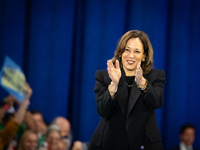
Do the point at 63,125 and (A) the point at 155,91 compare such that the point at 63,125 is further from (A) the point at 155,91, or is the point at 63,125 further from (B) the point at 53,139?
(A) the point at 155,91

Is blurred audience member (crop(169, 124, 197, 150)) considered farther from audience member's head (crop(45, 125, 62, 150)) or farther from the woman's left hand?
the woman's left hand

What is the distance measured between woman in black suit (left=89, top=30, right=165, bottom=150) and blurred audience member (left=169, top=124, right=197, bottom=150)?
1919 millimetres

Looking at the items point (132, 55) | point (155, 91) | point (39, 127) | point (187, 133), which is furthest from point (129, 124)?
point (187, 133)

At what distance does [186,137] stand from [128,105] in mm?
2070

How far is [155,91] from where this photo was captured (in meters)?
1.67

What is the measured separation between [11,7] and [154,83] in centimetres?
205

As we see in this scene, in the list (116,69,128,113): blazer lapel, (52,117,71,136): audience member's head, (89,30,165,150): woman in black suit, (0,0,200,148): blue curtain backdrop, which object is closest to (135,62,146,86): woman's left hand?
(89,30,165,150): woman in black suit

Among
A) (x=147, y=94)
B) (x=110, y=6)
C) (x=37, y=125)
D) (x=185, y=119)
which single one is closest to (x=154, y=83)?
(x=147, y=94)

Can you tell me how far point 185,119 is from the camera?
3.77 metres

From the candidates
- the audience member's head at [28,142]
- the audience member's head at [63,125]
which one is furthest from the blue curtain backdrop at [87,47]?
the audience member's head at [28,142]

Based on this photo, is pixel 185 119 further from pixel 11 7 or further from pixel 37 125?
pixel 11 7

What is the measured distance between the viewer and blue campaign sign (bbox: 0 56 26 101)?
1.71 metres

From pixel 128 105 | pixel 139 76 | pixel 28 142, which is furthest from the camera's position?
pixel 28 142

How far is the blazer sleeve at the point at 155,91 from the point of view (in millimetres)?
1626
